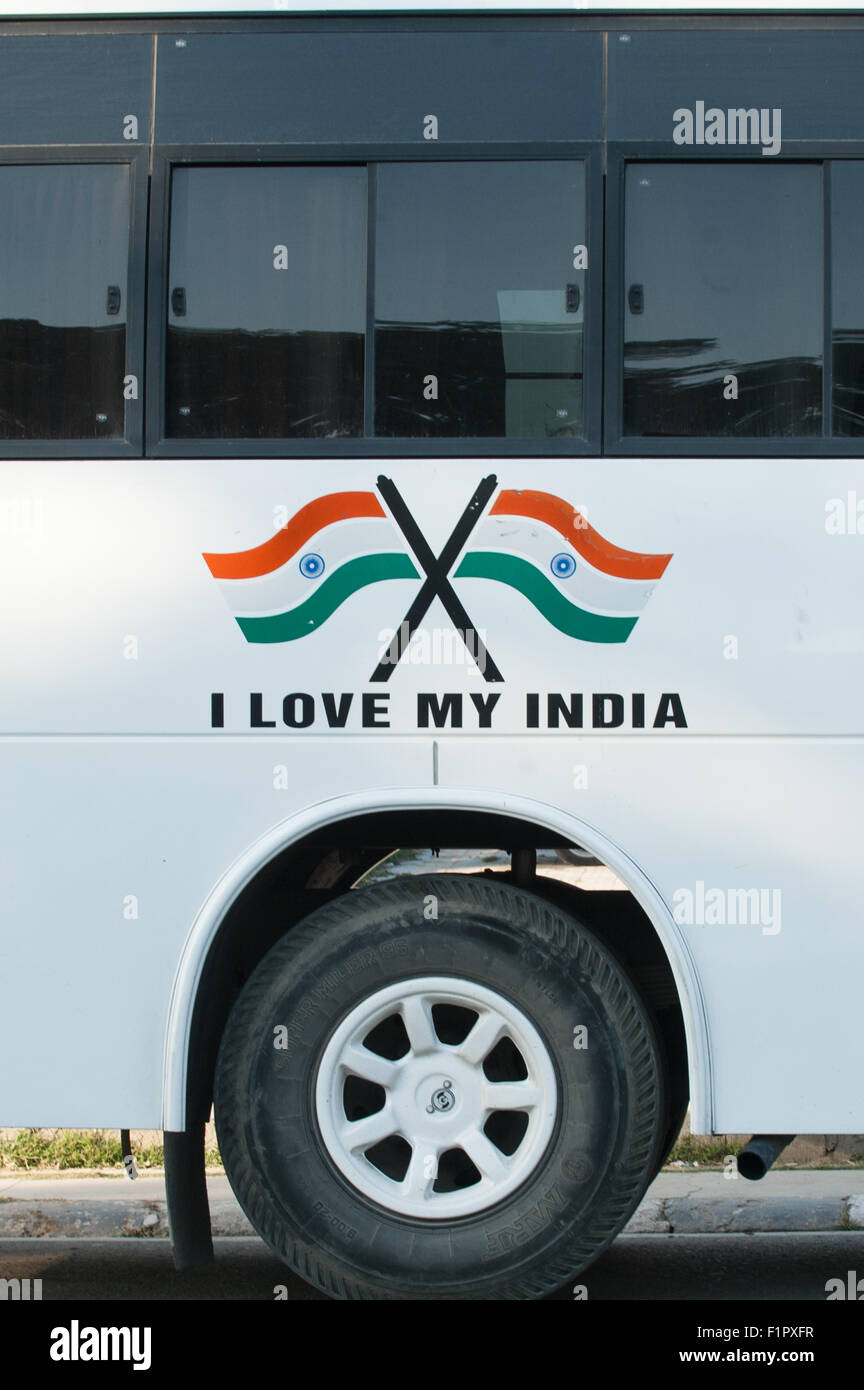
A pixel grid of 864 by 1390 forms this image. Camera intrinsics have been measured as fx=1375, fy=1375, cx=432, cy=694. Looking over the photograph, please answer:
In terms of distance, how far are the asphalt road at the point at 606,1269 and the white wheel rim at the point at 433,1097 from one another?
0.80 meters

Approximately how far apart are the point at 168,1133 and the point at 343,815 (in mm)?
1038

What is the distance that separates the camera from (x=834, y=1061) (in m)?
3.68

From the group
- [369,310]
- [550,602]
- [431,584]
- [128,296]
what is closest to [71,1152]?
[431,584]

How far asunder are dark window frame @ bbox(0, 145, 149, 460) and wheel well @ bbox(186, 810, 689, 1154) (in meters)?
1.23

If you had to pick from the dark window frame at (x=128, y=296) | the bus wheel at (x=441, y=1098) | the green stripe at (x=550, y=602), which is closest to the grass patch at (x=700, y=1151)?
the bus wheel at (x=441, y=1098)

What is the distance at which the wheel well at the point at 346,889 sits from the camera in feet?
12.7

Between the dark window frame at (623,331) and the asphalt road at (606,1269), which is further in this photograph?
the asphalt road at (606,1269)

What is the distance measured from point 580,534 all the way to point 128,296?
1436 mm

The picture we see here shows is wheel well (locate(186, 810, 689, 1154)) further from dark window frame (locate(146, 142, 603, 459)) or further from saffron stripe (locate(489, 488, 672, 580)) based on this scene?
dark window frame (locate(146, 142, 603, 459))

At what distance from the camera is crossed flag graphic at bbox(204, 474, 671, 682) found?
3.75 meters

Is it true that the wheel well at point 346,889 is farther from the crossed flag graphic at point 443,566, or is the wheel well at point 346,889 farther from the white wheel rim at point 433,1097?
the crossed flag graphic at point 443,566

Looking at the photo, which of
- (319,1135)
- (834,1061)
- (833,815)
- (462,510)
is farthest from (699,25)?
(319,1135)
